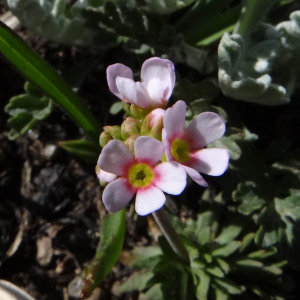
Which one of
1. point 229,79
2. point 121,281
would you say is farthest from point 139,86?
point 121,281

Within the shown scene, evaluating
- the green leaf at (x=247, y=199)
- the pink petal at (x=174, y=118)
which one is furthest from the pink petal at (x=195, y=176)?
the green leaf at (x=247, y=199)

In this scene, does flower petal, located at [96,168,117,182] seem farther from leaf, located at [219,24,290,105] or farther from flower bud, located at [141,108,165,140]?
leaf, located at [219,24,290,105]

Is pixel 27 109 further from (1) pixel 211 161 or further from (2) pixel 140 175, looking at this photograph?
(1) pixel 211 161

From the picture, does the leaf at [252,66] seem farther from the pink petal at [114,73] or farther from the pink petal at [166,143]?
the pink petal at [166,143]

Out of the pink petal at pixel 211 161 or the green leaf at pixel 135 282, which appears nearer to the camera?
the pink petal at pixel 211 161

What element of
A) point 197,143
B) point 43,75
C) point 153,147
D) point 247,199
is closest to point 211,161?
point 197,143

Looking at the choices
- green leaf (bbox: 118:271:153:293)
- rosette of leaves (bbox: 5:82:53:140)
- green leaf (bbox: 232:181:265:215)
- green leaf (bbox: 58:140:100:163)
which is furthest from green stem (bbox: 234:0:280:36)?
green leaf (bbox: 118:271:153:293)
